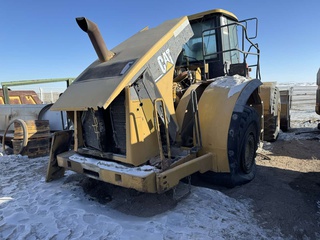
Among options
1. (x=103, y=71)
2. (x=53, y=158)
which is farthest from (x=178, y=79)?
(x=53, y=158)

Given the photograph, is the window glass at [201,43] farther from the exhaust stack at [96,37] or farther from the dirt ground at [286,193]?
the dirt ground at [286,193]

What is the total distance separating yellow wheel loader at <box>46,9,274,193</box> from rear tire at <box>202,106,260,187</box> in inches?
0.6

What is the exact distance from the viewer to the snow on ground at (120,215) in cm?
271

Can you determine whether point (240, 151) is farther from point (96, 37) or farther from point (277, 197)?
point (96, 37)

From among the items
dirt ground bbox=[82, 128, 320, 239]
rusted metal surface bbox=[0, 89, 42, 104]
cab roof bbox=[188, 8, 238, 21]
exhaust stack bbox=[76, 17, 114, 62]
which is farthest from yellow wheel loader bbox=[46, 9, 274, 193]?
rusted metal surface bbox=[0, 89, 42, 104]

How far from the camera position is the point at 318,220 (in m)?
3.12

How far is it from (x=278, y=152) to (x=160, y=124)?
4.16m

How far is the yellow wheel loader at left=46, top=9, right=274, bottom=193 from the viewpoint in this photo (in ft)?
10.1

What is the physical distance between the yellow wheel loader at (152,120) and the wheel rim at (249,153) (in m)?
0.02

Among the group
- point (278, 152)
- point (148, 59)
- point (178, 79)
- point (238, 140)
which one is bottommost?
point (278, 152)

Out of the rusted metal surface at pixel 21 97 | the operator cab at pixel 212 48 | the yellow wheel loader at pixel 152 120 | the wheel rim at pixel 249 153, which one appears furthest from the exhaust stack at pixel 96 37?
the rusted metal surface at pixel 21 97

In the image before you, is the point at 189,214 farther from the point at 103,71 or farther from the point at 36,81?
the point at 36,81

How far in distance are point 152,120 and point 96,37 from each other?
1287 mm

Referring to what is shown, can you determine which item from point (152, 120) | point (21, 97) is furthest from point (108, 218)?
point (21, 97)
